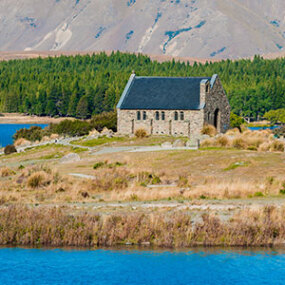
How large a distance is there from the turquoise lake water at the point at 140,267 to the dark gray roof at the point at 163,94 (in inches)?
1982

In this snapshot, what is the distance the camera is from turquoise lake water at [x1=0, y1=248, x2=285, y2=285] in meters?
21.7

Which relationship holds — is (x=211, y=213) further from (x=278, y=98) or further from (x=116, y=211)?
(x=278, y=98)

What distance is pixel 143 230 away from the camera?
81.1 ft

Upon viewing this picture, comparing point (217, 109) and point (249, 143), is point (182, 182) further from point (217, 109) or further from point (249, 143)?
point (217, 109)

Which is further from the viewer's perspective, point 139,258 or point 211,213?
point 211,213

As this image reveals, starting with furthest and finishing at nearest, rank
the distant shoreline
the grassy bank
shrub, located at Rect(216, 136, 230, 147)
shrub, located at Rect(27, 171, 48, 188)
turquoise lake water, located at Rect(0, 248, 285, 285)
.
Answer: the distant shoreline < shrub, located at Rect(216, 136, 230, 147) < shrub, located at Rect(27, 171, 48, 188) < the grassy bank < turquoise lake water, located at Rect(0, 248, 285, 285)

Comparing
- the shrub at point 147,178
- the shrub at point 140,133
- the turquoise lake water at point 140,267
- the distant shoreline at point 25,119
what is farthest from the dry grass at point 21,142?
the distant shoreline at point 25,119

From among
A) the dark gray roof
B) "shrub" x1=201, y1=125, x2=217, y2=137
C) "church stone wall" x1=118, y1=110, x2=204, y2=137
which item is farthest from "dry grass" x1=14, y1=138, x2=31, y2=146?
"shrub" x1=201, y1=125, x2=217, y2=137

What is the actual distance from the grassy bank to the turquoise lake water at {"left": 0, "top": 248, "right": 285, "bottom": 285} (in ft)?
1.91

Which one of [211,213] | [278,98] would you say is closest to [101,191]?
[211,213]

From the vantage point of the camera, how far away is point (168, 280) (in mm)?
21688

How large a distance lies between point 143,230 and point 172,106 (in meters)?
50.8

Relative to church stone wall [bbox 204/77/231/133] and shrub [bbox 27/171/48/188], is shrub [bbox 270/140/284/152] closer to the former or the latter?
shrub [bbox 27/171/48/188]

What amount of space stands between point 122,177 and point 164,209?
359 inches
